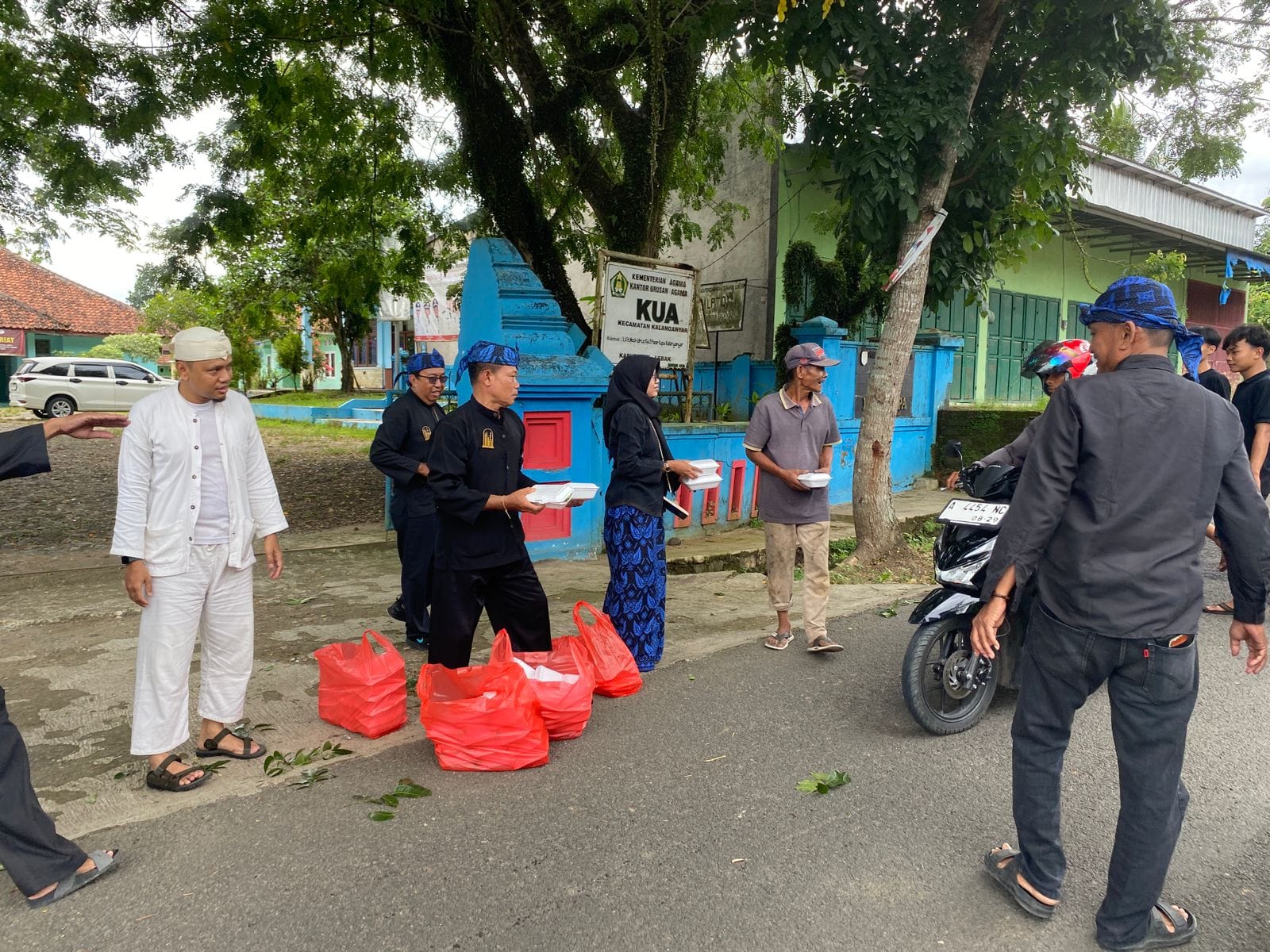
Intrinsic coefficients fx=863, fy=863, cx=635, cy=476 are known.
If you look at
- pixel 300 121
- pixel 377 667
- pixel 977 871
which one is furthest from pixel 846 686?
pixel 300 121

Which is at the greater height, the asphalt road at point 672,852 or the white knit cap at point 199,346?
the white knit cap at point 199,346

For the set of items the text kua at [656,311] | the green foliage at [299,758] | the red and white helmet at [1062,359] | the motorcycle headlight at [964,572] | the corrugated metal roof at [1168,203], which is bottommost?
the green foliage at [299,758]

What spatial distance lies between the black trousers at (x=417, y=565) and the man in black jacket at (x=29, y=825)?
2.45 metres

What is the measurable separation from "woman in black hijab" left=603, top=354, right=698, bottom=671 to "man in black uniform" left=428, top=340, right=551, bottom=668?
717 millimetres

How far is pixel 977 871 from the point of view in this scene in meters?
2.91

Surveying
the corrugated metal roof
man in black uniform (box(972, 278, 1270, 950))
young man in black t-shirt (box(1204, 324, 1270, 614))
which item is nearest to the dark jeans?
man in black uniform (box(972, 278, 1270, 950))

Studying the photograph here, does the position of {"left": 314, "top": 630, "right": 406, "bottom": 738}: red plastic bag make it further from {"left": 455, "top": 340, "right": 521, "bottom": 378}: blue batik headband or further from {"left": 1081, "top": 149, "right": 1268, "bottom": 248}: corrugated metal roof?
{"left": 1081, "top": 149, "right": 1268, "bottom": 248}: corrugated metal roof

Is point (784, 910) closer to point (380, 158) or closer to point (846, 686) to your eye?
point (846, 686)

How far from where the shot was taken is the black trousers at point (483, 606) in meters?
4.02

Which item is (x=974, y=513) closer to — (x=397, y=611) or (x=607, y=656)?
(x=607, y=656)

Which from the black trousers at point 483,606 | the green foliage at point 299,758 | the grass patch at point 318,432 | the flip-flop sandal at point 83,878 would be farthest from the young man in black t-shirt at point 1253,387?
the grass patch at point 318,432

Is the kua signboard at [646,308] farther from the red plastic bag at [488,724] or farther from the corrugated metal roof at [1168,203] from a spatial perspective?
the corrugated metal roof at [1168,203]

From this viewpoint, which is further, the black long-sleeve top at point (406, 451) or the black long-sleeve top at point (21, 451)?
the black long-sleeve top at point (406, 451)

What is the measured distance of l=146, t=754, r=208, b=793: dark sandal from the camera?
11.3 ft
